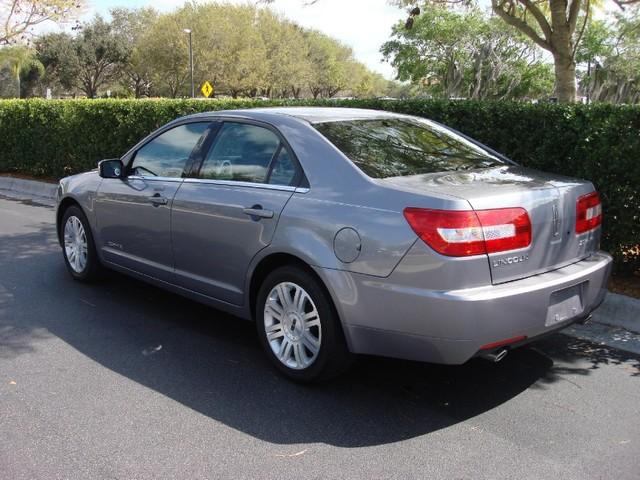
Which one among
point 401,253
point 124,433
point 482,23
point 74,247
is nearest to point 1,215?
point 74,247

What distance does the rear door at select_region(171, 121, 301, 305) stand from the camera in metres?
4.08

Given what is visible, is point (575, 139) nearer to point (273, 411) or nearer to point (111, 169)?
point (273, 411)

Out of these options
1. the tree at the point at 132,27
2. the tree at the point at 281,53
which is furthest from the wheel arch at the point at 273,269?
the tree at the point at 132,27

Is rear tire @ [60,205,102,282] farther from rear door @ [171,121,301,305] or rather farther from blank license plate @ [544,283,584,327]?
blank license plate @ [544,283,584,327]

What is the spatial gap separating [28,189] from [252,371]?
10519 mm

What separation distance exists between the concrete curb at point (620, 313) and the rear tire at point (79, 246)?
14.2ft

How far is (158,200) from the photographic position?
4891 millimetres

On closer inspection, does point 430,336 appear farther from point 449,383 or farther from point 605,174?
point 605,174

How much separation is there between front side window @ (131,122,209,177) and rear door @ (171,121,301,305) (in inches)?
9.7

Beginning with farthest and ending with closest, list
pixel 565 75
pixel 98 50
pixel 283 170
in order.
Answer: pixel 98 50, pixel 565 75, pixel 283 170

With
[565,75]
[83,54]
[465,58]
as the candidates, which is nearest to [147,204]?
[565,75]

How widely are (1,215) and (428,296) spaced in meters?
8.71

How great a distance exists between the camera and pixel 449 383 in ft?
13.1

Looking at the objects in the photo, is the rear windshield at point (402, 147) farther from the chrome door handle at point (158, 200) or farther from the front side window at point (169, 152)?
the chrome door handle at point (158, 200)
